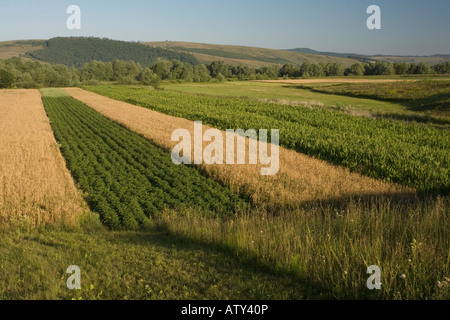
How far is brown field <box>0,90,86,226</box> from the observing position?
9.83 metres

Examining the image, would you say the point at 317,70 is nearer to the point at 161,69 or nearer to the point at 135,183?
the point at 161,69

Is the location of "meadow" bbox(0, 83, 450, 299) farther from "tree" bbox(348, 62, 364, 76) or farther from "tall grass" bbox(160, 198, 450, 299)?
"tree" bbox(348, 62, 364, 76)

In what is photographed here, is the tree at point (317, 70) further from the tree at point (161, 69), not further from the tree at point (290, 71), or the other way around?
the tree at point (161, 69)

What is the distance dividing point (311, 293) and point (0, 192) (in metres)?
10.5

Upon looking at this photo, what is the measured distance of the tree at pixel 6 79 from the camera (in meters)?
89.4

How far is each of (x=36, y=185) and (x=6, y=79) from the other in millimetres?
95047

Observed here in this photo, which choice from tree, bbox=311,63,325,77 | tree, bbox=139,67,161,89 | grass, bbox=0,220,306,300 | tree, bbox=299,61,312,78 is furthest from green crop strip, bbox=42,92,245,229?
tree, bbox=311,63,325,77

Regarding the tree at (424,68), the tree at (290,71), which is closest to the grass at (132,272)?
the tree at (424,68)

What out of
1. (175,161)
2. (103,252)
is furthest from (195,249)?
(175,161)

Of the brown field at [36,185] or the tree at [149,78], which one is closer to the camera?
the brown field at [36,185]

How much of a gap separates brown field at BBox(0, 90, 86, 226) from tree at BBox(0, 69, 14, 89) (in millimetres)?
82186

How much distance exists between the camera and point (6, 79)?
90438mm

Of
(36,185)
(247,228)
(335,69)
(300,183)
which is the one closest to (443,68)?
(335,69)
